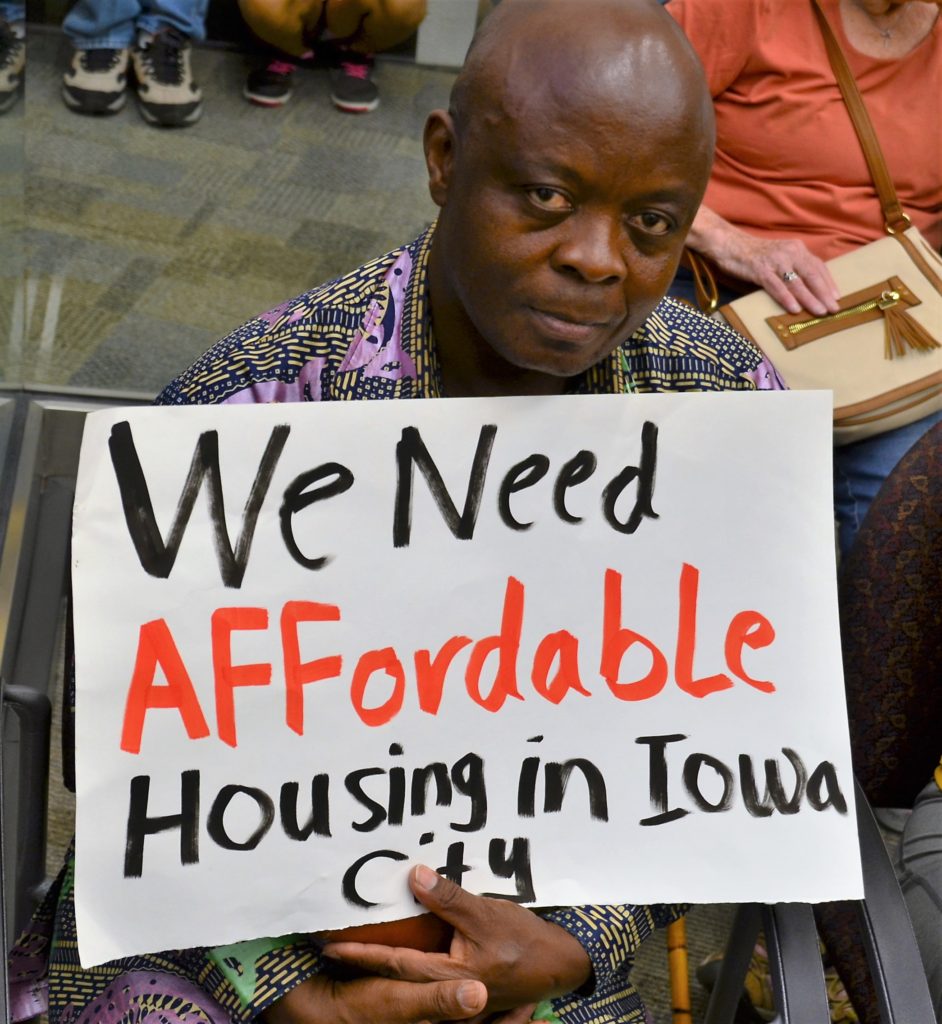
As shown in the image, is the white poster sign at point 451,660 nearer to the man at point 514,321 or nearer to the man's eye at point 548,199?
the man at point 514,321

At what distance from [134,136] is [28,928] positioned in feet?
5.27

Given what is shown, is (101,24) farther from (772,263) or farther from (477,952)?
(477,952)

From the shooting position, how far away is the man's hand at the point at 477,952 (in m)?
1.03

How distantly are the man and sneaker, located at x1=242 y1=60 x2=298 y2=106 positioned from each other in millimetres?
1286

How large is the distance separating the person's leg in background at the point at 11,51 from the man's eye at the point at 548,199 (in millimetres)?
1220

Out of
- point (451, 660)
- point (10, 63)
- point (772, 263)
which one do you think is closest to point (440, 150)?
point (451, 660)

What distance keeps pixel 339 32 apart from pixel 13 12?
537mm

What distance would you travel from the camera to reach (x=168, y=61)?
7.60 feet

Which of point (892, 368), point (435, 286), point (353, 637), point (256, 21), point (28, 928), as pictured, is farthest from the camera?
point (256, 21)

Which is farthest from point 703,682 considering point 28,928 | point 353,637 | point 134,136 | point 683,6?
point 134,136

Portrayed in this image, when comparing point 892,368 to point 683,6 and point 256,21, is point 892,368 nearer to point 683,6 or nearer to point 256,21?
point 683,6

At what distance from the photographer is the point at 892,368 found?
1804 millimetres

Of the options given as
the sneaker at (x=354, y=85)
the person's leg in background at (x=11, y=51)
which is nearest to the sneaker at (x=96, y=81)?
the person's leg in background at (x=11, y=51)

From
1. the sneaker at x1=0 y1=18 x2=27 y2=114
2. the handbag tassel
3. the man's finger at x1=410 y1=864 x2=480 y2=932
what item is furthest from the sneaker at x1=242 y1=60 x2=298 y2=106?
the man's finger at x1=410 y1=864 x2=480 y2=932
